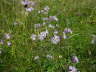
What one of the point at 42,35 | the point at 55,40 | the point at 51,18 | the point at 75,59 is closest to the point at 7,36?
the point at 42,35

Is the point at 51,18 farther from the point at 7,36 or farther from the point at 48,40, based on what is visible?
the point at 7,36

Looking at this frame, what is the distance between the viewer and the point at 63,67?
2660 mm

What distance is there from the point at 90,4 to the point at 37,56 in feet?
4.66

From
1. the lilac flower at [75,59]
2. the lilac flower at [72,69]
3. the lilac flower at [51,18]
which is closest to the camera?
the lilac flower at [72,69]

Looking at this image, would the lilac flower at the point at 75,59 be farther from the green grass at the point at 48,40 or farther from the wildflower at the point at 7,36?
the wildflower at the point at 7,36

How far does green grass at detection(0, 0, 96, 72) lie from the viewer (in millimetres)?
2713

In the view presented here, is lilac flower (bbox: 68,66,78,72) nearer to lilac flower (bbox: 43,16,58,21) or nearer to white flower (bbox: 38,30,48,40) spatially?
white flower (bbox: 38,30,48,40)

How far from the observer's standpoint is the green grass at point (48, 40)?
8.90ft

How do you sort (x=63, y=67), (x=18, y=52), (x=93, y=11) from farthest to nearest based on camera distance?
(x=93, y=11)
(x=18, y=52)
(x=63, y=67)

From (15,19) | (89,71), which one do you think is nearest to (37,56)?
(89,71)

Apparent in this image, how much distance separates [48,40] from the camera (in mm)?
3002

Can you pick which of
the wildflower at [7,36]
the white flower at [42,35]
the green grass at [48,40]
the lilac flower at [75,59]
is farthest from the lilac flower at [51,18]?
the lilac flower at [75,59]

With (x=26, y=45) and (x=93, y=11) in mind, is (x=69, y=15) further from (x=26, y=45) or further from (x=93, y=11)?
(x=26, y=45)

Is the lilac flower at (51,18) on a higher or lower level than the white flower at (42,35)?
higher
